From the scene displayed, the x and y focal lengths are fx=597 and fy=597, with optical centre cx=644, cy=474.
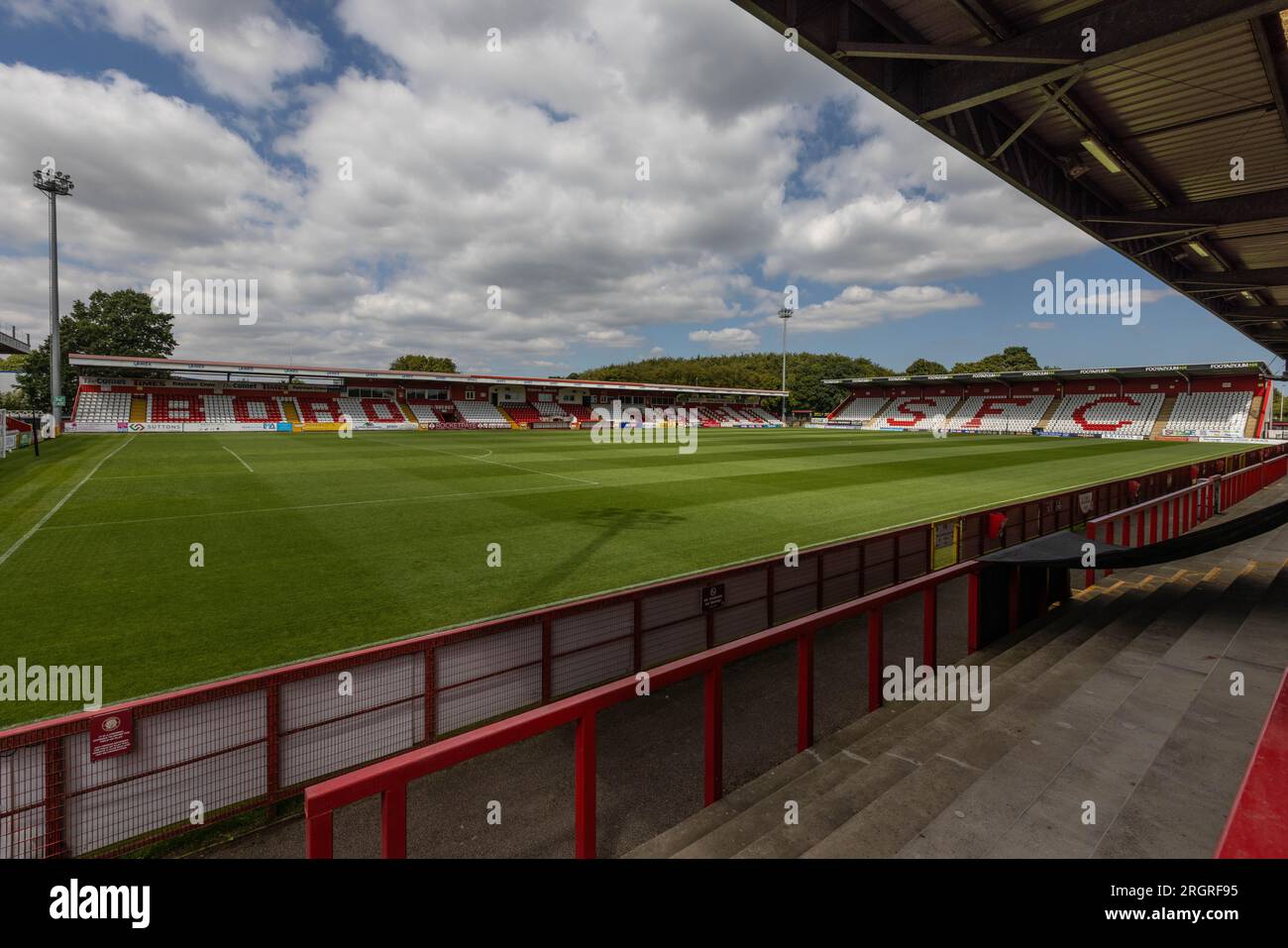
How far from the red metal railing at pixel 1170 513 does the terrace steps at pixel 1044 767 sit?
3.95 m

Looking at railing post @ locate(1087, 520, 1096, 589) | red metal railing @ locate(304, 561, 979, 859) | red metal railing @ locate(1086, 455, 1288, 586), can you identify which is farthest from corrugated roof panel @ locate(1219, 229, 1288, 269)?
red metal railing @ locate(304, 561, 979, 859)

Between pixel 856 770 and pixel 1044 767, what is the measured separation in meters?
1.12

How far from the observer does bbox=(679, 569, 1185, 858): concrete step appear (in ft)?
11.0

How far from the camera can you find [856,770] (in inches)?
162

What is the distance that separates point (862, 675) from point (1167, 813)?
3.60m

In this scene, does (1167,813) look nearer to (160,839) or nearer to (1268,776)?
(1268,776)

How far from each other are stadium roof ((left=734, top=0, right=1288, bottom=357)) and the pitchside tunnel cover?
4.51 m

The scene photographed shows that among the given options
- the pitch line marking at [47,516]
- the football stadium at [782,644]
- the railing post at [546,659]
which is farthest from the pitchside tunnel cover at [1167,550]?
the pitch line marking at [47,516]

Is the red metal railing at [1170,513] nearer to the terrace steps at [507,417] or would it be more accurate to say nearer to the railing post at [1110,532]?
the railing post at [1110,532]

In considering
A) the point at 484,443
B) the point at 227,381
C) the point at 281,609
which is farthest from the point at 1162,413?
the point at 227,381

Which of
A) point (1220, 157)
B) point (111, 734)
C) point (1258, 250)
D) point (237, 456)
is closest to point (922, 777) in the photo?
point (111, 734)

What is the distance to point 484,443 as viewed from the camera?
39.0 metres

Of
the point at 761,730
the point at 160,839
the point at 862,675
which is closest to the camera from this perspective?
the point at 160,839

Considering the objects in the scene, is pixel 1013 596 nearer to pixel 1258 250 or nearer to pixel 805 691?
pixel 805 691
